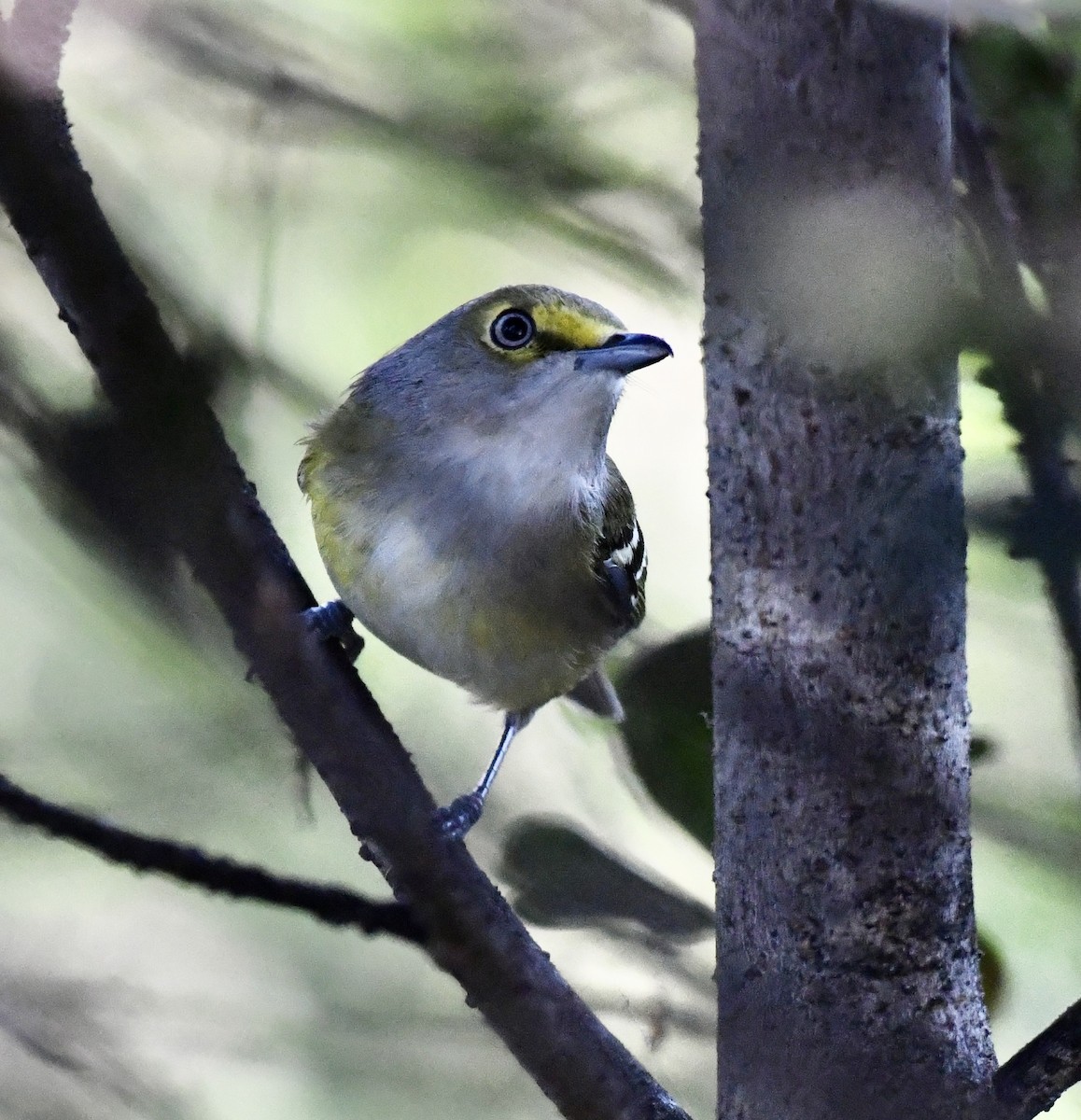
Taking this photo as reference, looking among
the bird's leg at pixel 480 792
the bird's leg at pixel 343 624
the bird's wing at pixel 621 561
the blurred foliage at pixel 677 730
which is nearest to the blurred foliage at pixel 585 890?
the blurred foliage at pixel 677 730

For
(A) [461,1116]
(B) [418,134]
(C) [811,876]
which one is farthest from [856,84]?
(A) [461,1116]

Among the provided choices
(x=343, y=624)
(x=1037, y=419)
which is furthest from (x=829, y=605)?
(x=343, y=624)

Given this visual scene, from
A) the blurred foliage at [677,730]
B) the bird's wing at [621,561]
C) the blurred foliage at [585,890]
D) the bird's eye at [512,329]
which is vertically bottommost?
the blurred foliage at [585,890]

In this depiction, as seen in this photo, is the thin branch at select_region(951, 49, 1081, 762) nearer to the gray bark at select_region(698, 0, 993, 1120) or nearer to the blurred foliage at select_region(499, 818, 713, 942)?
the gray bark at select_region(698, 0, 993, 1120)

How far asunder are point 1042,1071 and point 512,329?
1331 mm

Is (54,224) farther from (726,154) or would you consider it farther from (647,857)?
(647,857)

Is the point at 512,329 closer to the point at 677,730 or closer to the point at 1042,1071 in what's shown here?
the point at 677,730

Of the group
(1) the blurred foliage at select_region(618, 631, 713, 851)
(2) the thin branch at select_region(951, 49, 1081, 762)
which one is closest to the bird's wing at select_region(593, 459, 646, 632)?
(1) the blurred foliage at select_region(618, 631, 713, 851)

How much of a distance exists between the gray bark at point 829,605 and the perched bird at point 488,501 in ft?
2.70

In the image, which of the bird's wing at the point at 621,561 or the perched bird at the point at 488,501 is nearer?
the perched bird at the point at 488,501

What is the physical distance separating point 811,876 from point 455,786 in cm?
133

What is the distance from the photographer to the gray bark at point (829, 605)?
104cm

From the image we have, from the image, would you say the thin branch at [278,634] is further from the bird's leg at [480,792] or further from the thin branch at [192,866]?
the bird's leg at [480,792]

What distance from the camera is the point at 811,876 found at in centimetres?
115
